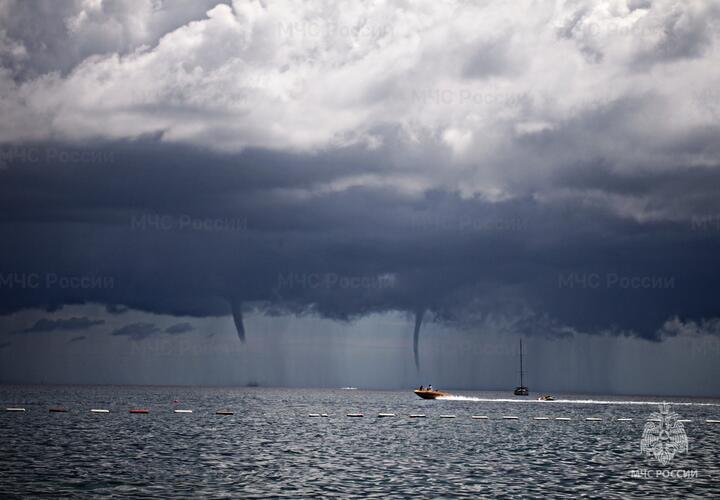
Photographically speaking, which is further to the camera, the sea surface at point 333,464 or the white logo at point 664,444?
the white logo at point 664,444

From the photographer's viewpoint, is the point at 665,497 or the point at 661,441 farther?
the point at 661,441

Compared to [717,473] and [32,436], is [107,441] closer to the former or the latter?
[32,436]

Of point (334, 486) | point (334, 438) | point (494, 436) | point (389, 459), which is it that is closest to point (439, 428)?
point (494, 436)

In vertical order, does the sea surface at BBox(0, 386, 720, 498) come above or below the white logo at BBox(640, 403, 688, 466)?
above

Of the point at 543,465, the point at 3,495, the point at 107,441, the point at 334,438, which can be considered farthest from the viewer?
the point at 334,438

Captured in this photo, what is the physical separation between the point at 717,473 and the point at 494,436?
181ft

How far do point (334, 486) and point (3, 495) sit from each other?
2557cm

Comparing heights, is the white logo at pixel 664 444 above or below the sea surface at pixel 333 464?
below

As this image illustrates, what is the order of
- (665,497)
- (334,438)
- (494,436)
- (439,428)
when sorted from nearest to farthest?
(665,497)
(334,438)
(494,436)
(439,428)

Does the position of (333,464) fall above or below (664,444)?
above

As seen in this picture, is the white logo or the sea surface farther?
the white logo

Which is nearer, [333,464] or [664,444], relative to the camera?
[333,464]

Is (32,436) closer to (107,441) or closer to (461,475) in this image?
(107,441)

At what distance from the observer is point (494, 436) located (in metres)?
136
